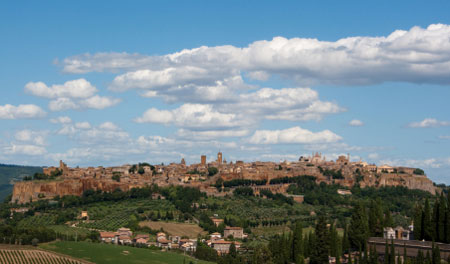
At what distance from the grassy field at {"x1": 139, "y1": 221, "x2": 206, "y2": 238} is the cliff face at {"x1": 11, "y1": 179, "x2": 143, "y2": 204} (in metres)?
31.8

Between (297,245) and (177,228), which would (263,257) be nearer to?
(297,245)

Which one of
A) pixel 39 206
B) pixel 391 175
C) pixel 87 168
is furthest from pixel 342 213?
pixel 87 168

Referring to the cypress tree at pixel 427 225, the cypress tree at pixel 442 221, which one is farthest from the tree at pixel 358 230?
the cypress tree at pixel 442 221

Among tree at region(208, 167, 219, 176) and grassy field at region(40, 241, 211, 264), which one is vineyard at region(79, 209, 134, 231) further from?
tree at region(208, 167, 219, 176)

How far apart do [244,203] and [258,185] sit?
22.7m

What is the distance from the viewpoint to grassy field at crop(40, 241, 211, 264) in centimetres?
8625

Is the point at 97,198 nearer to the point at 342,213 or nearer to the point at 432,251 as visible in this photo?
the point at 342,213

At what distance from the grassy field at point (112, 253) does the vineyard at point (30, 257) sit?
2345mm

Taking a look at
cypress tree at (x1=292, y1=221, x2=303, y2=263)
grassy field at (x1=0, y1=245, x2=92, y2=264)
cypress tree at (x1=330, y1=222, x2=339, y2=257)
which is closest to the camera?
cypress tree at (x1=330, y1=222, x2=339, y2=257)

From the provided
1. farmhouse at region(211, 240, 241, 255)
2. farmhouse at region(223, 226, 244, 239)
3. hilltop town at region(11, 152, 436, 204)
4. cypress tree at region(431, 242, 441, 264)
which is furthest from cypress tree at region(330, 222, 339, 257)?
hilltop town at region(11, 152, 436, 204)

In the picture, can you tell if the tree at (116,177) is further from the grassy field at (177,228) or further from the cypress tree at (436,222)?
the cypress tree at (436,222)

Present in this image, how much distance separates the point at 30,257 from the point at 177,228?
34001 mm

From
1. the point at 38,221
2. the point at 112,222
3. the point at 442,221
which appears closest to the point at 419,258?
the point at 442,221

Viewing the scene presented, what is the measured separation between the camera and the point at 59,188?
15038 centimetres
